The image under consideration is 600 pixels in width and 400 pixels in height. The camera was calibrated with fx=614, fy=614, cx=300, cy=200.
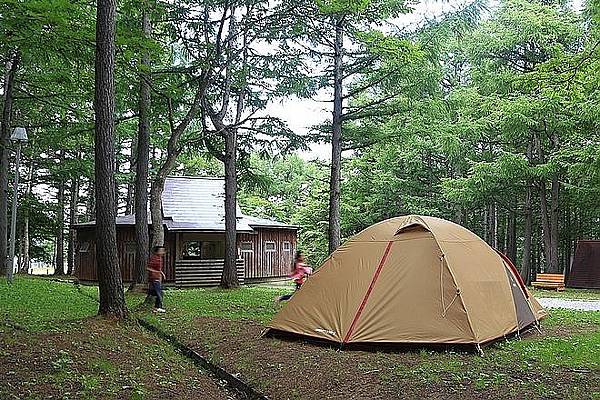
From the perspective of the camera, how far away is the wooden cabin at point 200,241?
75.3 feet

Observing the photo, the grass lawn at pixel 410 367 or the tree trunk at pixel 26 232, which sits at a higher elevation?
the tree trunk at pixel 26 232

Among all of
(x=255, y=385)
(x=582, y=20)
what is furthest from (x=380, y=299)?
(x=582, y=20)

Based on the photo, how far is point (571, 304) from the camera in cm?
1494

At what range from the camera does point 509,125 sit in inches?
810

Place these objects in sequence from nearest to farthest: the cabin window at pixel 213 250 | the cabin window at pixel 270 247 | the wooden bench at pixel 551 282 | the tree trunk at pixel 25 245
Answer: the wooden bench at pixel 551 282 < the cabin window at pixel 270 247 < the cabin window at pixel 213 250 < the tree trunk at pixel 25 245

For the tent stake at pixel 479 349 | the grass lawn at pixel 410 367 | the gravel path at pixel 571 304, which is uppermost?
the tent stake at pixel 479 349

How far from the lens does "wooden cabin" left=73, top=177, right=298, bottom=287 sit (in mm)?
22938

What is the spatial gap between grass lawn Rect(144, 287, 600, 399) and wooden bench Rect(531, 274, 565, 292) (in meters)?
10.2

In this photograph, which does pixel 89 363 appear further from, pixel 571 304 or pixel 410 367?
pixel 571 304

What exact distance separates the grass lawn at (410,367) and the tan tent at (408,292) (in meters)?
0.26

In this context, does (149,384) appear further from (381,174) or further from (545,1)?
(545,1)

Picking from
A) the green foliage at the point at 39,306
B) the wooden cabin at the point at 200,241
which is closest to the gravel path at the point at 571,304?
the green foliage at the point at 39,306

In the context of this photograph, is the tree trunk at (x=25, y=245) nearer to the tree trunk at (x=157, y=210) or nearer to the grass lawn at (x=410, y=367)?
the tree trunk at (x=157, y=210)

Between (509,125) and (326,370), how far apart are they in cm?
1595
